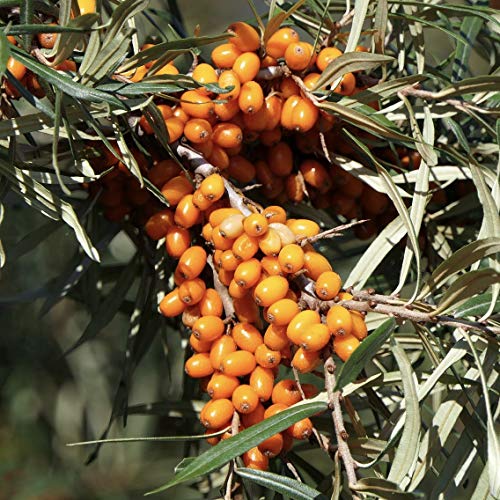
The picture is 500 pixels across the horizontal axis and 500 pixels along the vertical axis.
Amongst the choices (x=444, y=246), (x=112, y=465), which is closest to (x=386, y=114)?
(x=444, y=246)

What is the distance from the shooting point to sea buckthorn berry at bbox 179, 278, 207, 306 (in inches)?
28.2

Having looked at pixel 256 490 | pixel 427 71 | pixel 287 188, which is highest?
pixel 427 71

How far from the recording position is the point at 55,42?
63 cm

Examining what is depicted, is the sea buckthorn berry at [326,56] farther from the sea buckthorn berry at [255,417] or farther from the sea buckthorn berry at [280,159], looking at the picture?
the sea buckthorn berry at [255,417]

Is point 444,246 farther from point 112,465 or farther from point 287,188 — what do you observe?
point 112,465

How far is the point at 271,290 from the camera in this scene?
0.63 m

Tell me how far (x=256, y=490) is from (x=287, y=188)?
0.32 m

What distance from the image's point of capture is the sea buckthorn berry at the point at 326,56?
28.9 inches

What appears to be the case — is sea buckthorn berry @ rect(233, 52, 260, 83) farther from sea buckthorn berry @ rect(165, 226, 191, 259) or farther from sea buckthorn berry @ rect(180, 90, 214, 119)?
sea buckthorn berry @ rect(165, 226, 191, 259)

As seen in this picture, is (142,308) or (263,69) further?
(142,308)

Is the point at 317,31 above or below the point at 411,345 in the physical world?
above

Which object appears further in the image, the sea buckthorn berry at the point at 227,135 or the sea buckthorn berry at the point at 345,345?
the sea buckthorn berry at the point at 227,135

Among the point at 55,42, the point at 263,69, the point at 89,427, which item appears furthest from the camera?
the point at 89,427

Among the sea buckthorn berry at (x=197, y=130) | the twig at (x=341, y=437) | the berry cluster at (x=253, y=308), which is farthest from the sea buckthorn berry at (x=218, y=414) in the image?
the sea buckthorn berry at (x=197, y=130)
